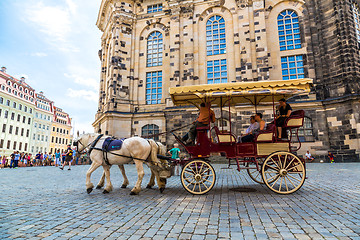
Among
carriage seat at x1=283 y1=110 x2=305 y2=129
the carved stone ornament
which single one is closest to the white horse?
carriage seat at x1=283 y1=110 x2=305 y2=129

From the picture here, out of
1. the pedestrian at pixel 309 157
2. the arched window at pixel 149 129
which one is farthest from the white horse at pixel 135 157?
the arched window at pixel 149 129

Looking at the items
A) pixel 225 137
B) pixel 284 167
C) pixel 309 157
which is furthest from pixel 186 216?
pixel 309 157

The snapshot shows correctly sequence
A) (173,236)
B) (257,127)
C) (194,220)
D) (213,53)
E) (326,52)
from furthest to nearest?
(213,53)
(326,52)
(257,127)
(194,220)
(173,236)

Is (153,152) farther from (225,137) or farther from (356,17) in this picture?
(356,17)

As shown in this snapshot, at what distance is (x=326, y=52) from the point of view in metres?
19.4

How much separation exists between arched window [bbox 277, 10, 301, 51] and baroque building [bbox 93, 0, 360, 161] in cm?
9

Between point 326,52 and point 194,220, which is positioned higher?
point 326,52

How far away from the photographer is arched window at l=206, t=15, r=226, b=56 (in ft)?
72.8

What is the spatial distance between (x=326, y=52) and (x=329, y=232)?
70.8 feet

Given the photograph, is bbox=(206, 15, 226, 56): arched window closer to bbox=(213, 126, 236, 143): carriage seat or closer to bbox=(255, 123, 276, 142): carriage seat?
bbox=(255, 123, 276, 142): carriage seat

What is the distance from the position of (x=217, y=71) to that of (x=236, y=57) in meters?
2.30

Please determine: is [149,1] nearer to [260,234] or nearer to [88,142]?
[88,142]

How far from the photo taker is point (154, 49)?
25.0 m

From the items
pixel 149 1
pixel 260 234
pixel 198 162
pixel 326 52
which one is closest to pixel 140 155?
pixel 198 162
